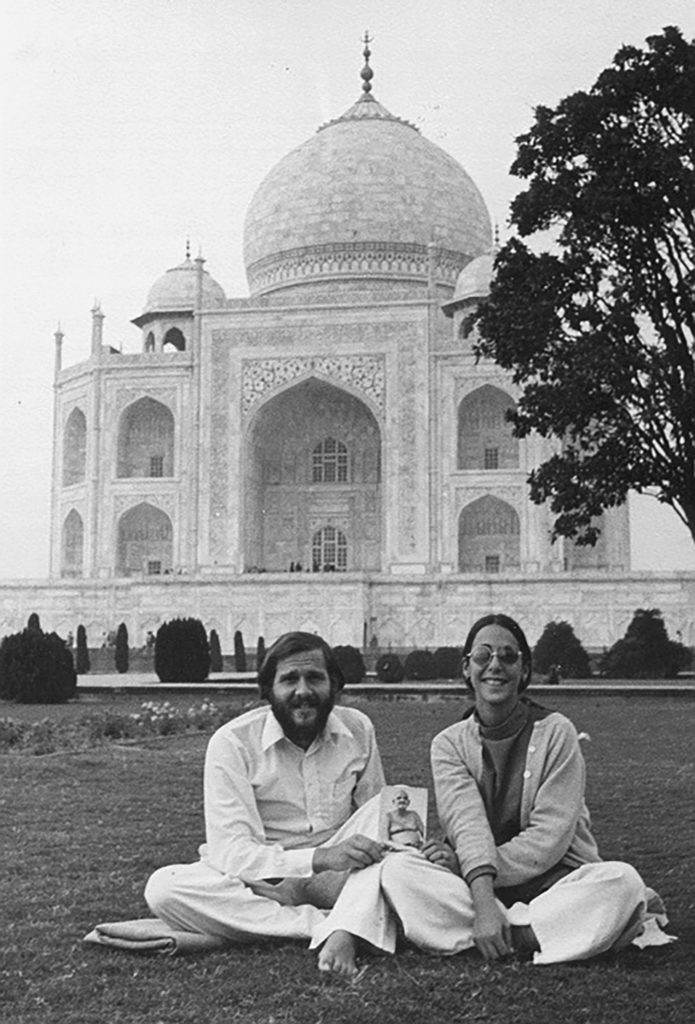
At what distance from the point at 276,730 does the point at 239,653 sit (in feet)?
59.2

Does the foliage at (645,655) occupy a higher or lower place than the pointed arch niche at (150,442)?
lower

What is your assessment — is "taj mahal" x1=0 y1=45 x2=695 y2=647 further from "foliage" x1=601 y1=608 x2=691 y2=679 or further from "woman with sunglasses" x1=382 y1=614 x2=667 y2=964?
"woman with sunglasses" x1=382 y1=614 x2=667 y2=964

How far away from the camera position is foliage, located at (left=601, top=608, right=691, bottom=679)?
17.7m

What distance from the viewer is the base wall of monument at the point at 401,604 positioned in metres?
22.5

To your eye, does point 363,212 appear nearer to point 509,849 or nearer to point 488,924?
point 509,849

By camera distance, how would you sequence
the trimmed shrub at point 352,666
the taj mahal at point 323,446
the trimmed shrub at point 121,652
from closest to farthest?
the trimmed shrub at point 352,666
the trimmed shrub at point 121,652
the taj mahal at point 323,446

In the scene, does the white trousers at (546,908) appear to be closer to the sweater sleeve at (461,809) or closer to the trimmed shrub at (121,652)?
the sweater sleeve at (461,809)

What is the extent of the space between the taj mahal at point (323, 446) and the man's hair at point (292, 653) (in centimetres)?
1937

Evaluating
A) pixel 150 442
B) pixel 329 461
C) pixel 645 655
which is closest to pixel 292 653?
pixel 645 655

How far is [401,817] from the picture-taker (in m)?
3.39

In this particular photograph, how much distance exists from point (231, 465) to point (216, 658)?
691 centimetres

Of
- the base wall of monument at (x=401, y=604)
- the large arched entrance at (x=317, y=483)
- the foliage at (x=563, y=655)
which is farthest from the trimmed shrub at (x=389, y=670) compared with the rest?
the large arched entrance at (x=317, y=483)

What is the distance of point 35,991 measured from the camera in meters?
2.98

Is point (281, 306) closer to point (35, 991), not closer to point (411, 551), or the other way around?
point (411, 551)
